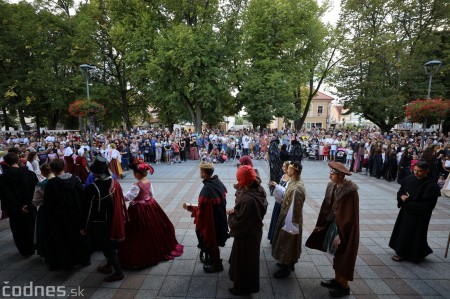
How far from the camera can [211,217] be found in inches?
168

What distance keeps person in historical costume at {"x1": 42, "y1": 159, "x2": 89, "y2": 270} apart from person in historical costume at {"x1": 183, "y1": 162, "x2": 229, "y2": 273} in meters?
1.79

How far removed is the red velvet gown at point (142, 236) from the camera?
449 cm

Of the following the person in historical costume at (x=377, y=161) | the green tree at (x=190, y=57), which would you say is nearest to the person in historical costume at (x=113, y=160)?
the green tree at (x=190, y=57)

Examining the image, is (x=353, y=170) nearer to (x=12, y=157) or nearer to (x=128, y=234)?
(x=128, y=234)

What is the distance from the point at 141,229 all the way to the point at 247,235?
1.99 m

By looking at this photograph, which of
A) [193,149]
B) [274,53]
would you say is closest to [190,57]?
[193,149]

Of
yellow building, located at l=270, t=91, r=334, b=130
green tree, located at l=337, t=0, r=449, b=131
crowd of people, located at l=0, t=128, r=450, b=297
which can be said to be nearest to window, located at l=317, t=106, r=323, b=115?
yellow building, located at l=270, t=91, r=334, b=130

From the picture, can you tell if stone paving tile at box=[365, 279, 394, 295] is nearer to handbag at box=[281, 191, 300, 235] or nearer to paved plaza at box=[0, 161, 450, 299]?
paved plaza at box=[0, 161, 450, 299]

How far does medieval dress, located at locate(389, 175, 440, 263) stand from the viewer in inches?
183

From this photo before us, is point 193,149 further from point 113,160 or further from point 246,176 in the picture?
point 246,176

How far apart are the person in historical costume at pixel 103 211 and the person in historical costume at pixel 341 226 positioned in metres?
3.11

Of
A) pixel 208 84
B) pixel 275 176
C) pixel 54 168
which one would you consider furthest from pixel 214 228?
pixel 208 84

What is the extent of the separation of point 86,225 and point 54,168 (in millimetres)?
1068

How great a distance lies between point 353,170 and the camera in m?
15.0
